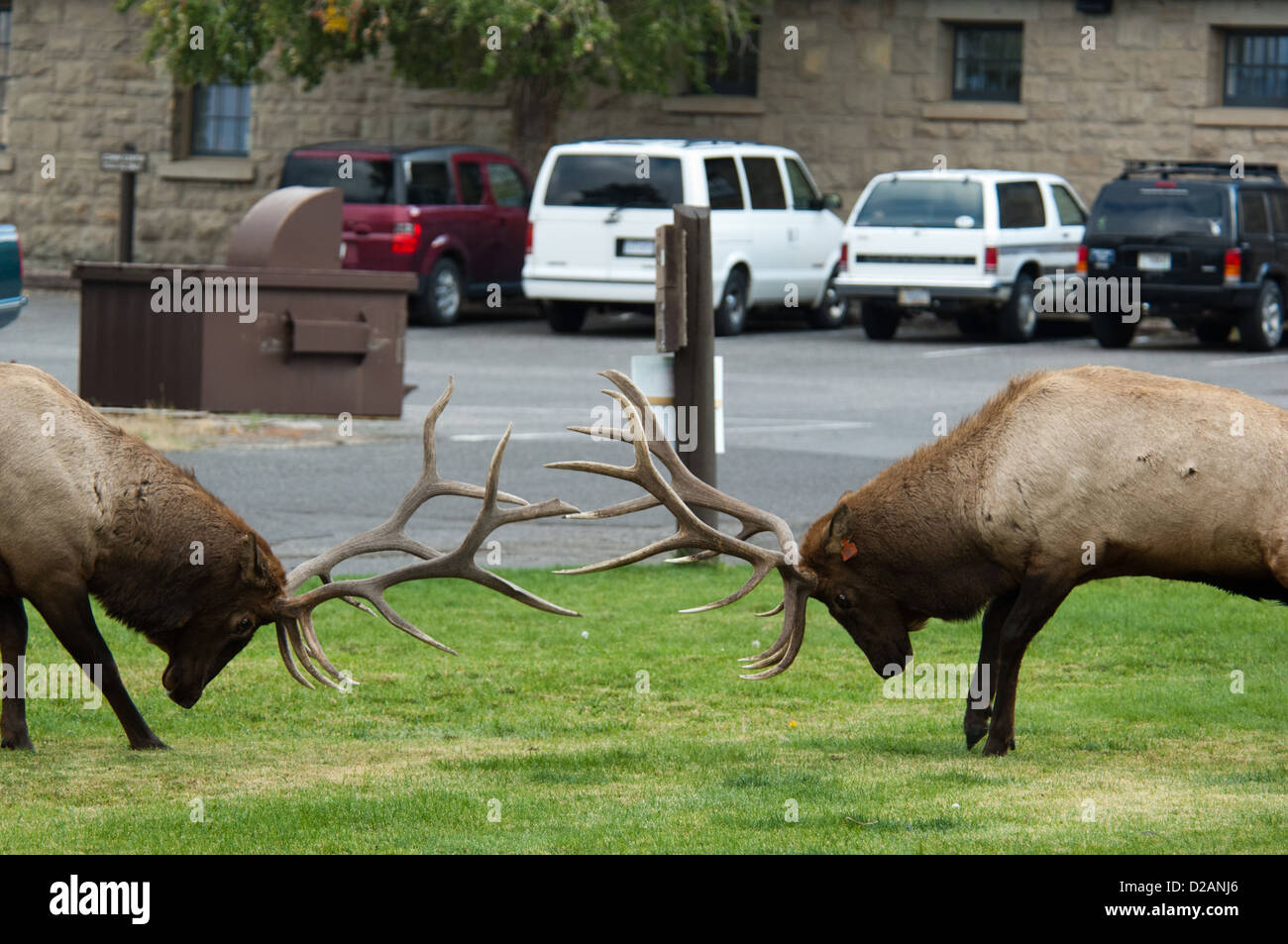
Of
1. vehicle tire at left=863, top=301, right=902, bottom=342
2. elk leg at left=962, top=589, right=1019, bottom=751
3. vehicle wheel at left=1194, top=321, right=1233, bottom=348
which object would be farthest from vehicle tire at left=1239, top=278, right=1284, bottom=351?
elk leg at left=962, top=589, right=1019, bottom=751

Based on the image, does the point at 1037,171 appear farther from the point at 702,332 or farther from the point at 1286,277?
the point at 702,332

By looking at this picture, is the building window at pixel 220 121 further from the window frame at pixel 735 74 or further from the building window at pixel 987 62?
the building window at pixel 987 62

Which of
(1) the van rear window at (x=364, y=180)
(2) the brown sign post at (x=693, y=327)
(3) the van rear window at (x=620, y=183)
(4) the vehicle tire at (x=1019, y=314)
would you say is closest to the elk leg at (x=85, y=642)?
(2) the brown sign post at (x=693, y=327)

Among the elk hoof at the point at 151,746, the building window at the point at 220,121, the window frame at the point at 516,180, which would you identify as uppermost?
the building window at the point at 220,121

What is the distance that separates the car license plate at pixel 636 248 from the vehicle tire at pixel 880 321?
121 inches

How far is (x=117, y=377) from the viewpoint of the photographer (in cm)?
1655

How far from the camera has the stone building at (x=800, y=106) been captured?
92.5ft

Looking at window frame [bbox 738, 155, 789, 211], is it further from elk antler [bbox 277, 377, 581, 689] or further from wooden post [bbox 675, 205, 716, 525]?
elk antler [bbox 277, 377, 581, 689]

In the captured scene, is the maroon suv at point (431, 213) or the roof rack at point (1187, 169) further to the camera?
the maroon suv at point (431, 213)

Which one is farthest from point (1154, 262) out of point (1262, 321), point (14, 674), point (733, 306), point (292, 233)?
point (14, 674)

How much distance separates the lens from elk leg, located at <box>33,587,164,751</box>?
7199 millimetres

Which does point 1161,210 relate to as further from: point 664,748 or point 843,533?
point 664,748

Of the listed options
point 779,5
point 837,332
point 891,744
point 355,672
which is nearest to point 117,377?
point 355,672

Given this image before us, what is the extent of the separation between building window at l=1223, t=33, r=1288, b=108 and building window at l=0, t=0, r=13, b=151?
58.7 ft
